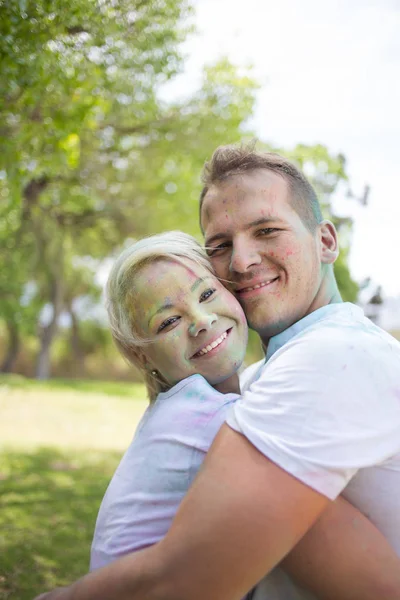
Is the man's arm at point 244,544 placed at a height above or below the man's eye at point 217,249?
below

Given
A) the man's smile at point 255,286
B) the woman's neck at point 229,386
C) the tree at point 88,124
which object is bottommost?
the woman's neck at point 229,386

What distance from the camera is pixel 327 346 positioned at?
1.61m

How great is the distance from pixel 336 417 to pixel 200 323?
839mm

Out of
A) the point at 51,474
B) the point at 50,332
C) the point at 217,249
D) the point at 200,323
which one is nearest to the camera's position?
the point at 200,323

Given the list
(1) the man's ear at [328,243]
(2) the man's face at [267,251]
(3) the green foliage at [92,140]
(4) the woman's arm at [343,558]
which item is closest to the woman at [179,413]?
(4) the woman's arm at [343,558]

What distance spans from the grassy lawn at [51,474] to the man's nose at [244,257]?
3.38 metres

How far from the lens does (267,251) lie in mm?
2289

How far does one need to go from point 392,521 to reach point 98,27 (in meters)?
3.58

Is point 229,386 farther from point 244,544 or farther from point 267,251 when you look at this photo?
point 244,544

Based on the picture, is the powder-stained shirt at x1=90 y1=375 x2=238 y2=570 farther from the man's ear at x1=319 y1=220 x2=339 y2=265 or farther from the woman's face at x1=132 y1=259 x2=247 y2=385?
the man's ear at x1=319 y1=220 x2=339 y2=265

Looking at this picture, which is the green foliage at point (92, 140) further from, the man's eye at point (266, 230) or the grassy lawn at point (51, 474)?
the grassy lawn at point (51, 474)

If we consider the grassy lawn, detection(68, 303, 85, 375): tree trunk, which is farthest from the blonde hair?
detection(68, 303, 85, 375): tree trunk

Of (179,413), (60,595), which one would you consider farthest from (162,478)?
(60,595)

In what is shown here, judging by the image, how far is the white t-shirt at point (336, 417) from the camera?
1459 millimetres
